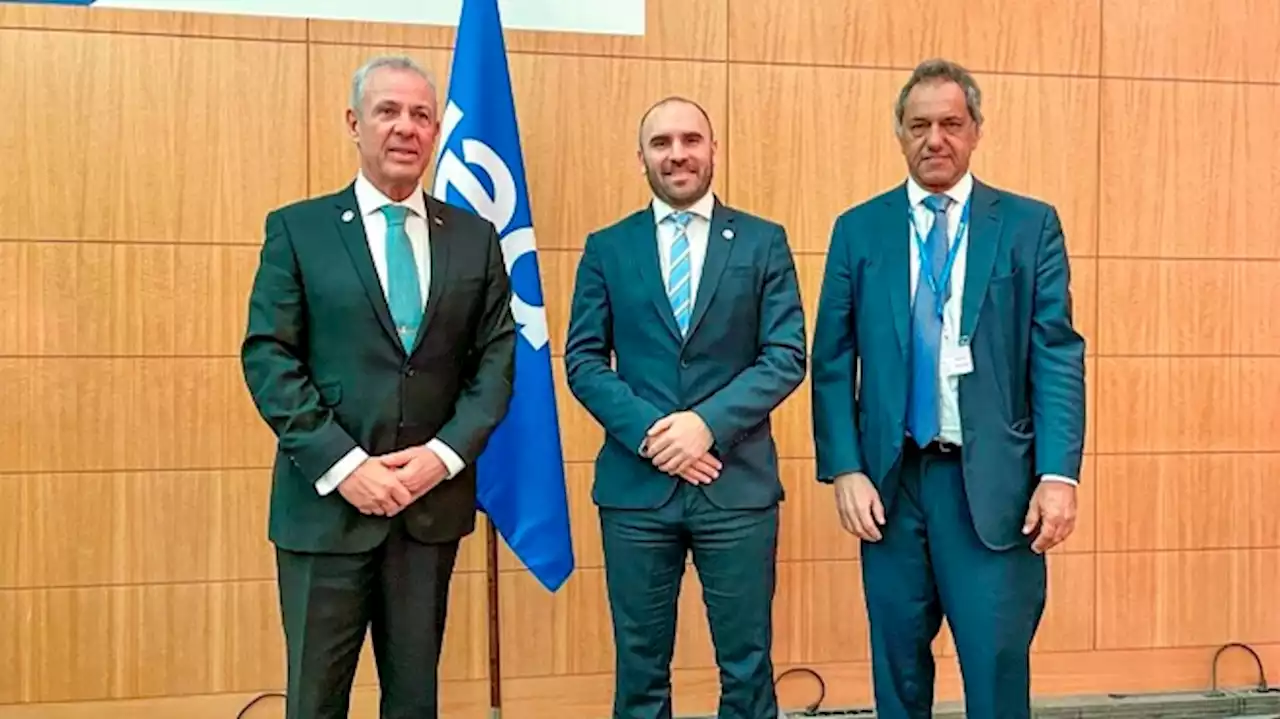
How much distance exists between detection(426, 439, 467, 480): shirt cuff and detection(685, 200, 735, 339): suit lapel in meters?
0.59

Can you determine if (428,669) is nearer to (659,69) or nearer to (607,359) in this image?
(607,359)

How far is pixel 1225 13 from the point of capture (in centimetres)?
367

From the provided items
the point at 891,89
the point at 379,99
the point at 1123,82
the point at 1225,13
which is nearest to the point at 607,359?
the point at 379,99

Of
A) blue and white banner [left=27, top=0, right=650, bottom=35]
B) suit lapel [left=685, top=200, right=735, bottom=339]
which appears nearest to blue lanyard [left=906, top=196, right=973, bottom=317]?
suit lapel [left=685, top=200, right=735, bottom=339]

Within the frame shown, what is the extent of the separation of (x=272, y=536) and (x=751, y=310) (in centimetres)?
113

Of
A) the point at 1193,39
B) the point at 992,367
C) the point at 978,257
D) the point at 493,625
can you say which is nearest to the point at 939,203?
the point at 978,257

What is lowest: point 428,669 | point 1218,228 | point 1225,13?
point 428,669

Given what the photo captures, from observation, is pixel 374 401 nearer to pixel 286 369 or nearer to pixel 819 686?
pixel 286 369

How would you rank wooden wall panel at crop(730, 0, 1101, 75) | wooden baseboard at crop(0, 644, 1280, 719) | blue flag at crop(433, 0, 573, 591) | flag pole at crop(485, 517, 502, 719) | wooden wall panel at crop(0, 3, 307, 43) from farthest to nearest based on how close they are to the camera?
wooden wall panel at crop(730, 0, 1101, 75)
wooden baseboard at crop(0, 644, 1280, 719)
wooden wall panel at crop(0, 3, 307, 43)
flag pole at crop(485, 517, 502, 719)
blue flag at crop(433, 0, 573, 591)

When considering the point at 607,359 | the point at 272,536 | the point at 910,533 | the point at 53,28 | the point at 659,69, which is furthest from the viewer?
the point at 659,69

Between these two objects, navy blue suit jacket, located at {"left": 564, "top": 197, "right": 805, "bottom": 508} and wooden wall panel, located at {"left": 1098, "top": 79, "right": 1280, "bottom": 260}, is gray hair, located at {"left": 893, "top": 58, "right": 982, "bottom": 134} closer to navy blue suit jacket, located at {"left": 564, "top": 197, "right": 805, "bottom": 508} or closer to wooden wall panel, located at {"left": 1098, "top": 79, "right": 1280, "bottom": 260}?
navy blue suit jacket, located at {"left": 564, "top": 197, "right": 805, "bottom": 508}

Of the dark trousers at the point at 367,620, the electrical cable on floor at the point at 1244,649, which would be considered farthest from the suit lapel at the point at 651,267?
the electrical cable on floor at the point at 1244,649

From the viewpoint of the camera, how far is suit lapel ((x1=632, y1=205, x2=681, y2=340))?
223cm

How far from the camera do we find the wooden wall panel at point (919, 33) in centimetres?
343
